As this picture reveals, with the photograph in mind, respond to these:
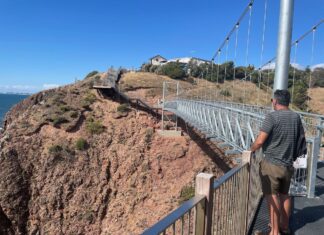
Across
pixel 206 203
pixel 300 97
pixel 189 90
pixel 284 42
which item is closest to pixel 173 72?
pixel 189 90

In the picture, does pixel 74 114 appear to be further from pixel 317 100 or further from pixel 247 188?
pixel 317 100

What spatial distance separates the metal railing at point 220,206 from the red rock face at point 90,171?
47.4ft

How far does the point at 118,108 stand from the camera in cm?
2742

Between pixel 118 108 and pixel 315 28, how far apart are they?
15864 millimetres

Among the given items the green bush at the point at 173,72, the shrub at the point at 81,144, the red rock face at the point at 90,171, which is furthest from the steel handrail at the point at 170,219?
the green bush at the point at 173,72

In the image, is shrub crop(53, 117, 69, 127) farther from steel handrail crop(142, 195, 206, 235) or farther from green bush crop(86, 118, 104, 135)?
steel handrail crop(142, 195, 206, 235)

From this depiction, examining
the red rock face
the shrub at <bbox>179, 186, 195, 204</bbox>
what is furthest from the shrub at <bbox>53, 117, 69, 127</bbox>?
the shrub at <bbox>179, 186, 195, 204</bbox>

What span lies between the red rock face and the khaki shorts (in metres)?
14.9

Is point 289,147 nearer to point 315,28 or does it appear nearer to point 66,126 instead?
point 315,28

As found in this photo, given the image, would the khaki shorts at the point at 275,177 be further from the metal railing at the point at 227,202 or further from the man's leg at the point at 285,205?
the metal railing at the point at 227,202

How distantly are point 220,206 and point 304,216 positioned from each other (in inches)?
81.6

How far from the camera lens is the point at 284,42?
4.73 m

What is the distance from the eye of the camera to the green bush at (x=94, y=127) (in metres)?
24.7

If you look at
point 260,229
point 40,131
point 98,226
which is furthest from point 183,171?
point 260,229
